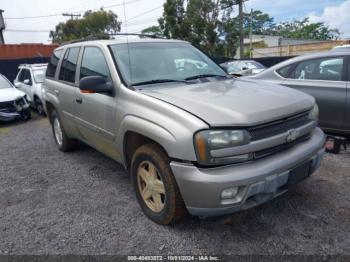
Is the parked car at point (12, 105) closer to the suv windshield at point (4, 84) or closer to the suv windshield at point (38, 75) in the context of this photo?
the suv windshield at point (4, 84)

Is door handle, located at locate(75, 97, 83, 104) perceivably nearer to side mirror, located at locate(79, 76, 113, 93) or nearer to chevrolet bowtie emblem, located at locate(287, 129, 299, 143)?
side mirror, located at locate(79, 76, 113, 93)

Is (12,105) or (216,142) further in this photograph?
(12,105)

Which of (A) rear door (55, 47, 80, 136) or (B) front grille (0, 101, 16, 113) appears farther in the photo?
(B) front grille (0, 101, 16, 113)

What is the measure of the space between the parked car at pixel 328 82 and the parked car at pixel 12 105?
7182 millimetres

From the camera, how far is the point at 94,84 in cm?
325

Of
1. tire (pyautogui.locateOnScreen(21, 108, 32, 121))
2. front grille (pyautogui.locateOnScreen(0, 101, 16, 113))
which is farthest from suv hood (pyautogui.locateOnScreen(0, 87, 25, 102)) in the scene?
tire (pyautogui.locateOnScreen(21, 108, 32, 121))

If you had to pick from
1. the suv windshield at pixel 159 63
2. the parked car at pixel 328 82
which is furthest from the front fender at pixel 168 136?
the parked car at pixel 328 82

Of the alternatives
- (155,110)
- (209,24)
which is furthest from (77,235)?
(209,24)

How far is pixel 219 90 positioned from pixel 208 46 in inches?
959

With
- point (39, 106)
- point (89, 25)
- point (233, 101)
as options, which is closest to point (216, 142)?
point (233, 101)

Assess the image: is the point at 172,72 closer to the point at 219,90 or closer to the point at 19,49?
the point at 219,90

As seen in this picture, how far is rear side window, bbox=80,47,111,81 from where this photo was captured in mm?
3676

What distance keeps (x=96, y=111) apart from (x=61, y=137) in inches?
78.4

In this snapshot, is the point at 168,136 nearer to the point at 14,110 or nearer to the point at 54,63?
the point at 54,63
